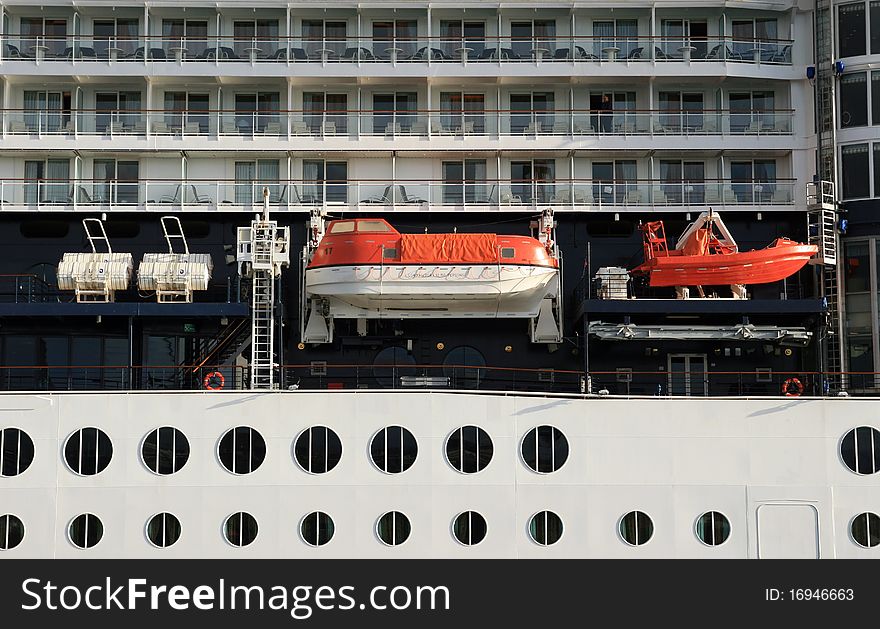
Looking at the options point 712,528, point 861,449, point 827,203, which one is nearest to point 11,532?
point 712,528

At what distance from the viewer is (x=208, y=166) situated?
29.1 meters

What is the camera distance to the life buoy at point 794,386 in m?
25.1

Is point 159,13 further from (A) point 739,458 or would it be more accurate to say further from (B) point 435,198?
(A) point 739,458

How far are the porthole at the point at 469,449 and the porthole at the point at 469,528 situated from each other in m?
0.85

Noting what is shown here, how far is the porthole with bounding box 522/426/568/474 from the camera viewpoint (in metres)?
23.5

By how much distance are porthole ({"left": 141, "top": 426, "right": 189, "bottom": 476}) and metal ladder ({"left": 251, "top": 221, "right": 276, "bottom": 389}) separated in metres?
2.18

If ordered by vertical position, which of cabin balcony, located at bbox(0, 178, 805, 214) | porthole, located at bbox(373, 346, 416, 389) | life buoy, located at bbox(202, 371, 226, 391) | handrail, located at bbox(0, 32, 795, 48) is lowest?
life buoy, located at bbox(202, 371, 226, 391)

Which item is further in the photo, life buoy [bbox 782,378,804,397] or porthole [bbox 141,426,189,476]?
life buoy [bbox 782,378,804,397]

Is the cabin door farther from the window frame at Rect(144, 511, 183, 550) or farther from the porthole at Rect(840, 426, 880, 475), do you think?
the window frame at Rect(144, 511, 183, 550)

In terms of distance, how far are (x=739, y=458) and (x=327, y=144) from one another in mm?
12003

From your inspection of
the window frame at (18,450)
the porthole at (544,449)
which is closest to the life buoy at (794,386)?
the porthole at (544,449)

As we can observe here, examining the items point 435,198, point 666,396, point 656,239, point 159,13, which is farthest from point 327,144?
point 666,396

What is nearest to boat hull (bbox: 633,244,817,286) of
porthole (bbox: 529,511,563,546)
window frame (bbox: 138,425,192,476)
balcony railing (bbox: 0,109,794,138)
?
balcony railing (bbox: 0,109,794,138)

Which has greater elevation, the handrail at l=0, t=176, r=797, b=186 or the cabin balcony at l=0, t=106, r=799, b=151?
the cabin balcony at l=0, t=106, r=799, b=151
